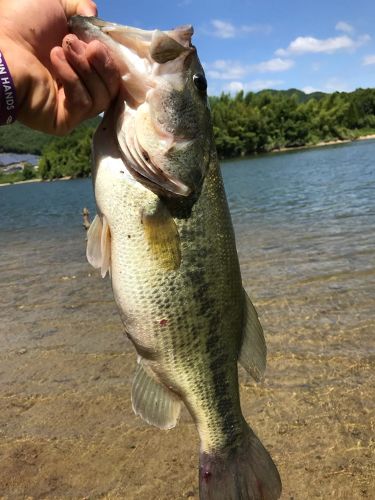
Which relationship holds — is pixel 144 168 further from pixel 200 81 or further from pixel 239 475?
pixel 239 475

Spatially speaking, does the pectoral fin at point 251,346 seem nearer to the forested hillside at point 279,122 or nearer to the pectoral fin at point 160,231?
the pectoral fin at point 160,231

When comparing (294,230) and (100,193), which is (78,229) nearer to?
(294,230)

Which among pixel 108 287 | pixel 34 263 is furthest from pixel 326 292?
pixel 34 263

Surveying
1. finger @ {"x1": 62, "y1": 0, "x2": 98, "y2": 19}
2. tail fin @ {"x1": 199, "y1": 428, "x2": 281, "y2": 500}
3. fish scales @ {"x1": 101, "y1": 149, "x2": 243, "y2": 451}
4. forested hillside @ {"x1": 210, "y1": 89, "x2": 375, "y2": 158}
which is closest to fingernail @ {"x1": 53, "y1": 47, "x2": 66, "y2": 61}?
finger @ {"x1": 62, "y1": 0, "x2": 98, "y2": 19}

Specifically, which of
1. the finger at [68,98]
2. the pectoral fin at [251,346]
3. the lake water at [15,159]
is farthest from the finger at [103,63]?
the lake water at [15,159]

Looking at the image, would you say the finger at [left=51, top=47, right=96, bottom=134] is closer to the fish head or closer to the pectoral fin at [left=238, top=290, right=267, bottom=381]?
the fish head

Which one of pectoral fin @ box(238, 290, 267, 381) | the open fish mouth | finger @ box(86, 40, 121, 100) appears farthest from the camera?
pectoral fin @ box(238, 290, 267, 381)

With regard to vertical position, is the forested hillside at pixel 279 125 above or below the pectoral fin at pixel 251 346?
above
